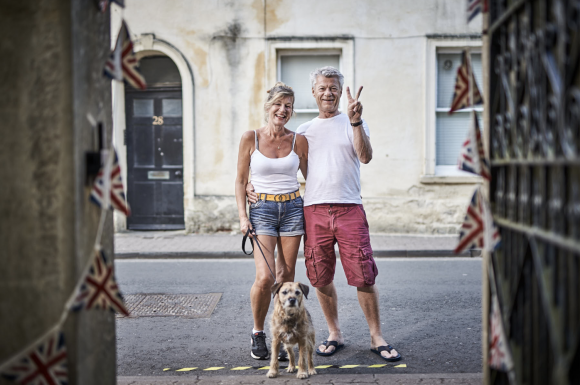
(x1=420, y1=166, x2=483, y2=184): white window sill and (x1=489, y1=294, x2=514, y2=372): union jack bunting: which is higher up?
(x1=420, y1=166, x2=483, y2=184): white window sill

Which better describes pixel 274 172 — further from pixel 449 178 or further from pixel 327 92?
pixel 449 178

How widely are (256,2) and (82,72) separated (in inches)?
374

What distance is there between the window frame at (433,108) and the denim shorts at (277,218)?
290 inches

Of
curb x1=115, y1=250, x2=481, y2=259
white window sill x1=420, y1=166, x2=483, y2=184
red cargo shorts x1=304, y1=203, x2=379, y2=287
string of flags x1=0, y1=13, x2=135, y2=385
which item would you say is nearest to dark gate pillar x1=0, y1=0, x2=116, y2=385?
string of flags x1=0, y1=13, x2=135, y2=385

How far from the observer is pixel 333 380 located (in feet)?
12.3

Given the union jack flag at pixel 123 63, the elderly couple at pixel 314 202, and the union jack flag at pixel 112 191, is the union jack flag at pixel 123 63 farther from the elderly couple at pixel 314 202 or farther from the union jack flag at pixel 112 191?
the elderly couple at pixel 314 202

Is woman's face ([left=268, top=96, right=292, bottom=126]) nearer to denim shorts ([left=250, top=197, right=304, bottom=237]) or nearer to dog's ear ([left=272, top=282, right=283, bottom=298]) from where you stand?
denim shorts ([left=250, top=197, right=304, bottom=237])

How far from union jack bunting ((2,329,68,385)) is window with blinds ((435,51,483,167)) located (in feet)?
33.3

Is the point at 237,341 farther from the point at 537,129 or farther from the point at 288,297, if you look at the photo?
the point at 537,129

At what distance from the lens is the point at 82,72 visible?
2.37m

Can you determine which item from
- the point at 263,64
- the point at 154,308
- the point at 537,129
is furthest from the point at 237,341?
the point at 263,64

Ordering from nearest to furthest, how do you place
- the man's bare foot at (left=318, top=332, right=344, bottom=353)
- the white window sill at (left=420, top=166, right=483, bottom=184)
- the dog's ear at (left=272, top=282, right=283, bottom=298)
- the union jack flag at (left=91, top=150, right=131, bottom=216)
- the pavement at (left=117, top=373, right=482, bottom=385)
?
the union jack flag at (left=91, top=150, right=131, bottom=216) < the pavement at (left=117, top=373, right=482, bottom=385) < the dog's ear at (left=272, top=282, right=283, bottom=298) < the man's bare foot at (left=318, top=332, right=344, bottom=353) < the white window sill at (left=420, top=166, right=483, bottom=184)

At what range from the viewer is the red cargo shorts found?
14.2ft

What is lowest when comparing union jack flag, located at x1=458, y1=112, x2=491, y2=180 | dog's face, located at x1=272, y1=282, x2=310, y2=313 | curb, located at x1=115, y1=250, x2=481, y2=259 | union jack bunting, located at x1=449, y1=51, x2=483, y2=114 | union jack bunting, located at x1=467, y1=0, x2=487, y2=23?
curb, located at x1=115, y1=250, x2=481, y2=259
